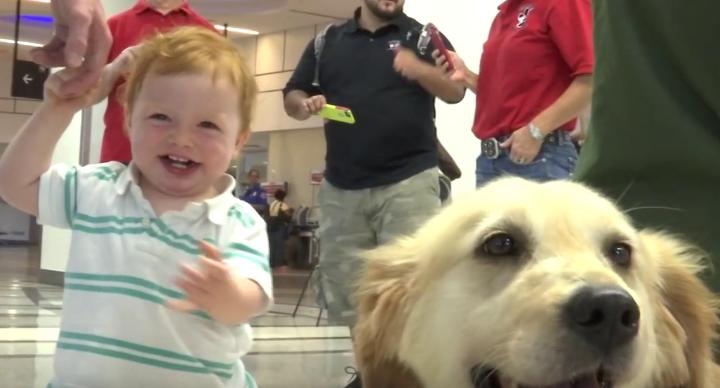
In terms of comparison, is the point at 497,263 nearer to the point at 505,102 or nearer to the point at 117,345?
the point at 117,345

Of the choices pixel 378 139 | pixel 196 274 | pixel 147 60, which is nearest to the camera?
pixel 196 274

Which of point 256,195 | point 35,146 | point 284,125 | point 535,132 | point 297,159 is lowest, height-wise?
point 256,195

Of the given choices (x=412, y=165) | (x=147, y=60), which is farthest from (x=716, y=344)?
(x=412, y=165)

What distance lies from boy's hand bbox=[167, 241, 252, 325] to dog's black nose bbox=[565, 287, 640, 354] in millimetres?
598

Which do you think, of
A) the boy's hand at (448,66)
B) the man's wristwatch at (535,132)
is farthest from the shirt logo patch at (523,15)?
the boy's hand at (448,66)

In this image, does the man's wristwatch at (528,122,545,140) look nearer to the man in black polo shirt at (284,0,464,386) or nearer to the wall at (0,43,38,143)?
the man in black polo shirt at (284,0,464,386)

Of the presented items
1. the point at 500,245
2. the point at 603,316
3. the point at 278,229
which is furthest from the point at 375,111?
the point at 278,229

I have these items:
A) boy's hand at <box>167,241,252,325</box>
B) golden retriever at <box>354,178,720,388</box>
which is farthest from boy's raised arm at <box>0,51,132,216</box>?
golden retriever at <box>354,178,720,388</box>

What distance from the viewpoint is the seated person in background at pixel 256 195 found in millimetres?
12758

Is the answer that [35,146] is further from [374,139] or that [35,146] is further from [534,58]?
[374,139]

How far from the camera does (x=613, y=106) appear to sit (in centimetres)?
172

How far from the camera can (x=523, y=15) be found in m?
3.09

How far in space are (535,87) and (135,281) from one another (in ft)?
5.56

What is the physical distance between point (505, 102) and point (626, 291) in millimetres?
1784
